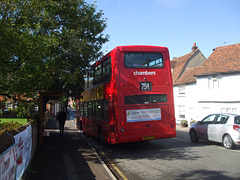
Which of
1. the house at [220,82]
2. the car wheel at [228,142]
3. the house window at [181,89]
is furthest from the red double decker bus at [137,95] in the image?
the house window at [181,89]

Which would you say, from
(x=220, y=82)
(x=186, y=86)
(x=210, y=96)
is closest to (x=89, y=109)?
(x=220, y=82)

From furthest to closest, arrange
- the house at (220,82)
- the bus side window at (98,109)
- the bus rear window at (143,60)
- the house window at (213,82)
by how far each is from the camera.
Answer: the house window at (213,82) < the house at (220,82) < the bus side window at (98,109) < the bus rear window at (143,60)

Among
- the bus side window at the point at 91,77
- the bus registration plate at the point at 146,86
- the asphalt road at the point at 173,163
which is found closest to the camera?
the asphalt road at the point at 173,163

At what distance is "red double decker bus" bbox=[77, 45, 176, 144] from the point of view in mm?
9648

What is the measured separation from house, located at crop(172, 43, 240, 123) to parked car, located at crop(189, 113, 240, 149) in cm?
1011

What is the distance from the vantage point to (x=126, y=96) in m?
9.73

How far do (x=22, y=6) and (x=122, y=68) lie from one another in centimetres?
580

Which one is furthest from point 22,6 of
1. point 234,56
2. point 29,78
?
point 234,56

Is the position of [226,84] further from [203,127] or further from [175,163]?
[175,163]

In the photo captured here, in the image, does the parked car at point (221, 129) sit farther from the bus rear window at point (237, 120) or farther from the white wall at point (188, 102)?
the white wall at point (188, 102)

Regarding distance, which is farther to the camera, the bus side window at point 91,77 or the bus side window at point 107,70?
the bus side window at point 91,77

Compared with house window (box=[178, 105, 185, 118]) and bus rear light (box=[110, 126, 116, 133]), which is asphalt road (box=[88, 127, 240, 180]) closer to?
bus rear light (box=[110, 126, 116, 133])

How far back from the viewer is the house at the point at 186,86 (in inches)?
1049

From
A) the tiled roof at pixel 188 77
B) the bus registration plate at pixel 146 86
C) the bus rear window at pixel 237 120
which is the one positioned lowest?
the bus rear window at pixel 237 120
